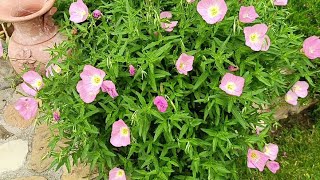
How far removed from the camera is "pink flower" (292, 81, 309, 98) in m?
2.68

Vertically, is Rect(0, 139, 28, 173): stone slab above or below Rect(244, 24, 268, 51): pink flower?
below

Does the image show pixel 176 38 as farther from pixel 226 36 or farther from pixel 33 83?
pixel 33 83

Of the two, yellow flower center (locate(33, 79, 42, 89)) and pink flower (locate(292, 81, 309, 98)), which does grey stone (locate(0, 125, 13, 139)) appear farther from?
pink flower (locate(292, 81, 309, 98))

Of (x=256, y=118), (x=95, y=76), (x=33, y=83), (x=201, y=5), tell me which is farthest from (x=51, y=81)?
(x=256, y=118)

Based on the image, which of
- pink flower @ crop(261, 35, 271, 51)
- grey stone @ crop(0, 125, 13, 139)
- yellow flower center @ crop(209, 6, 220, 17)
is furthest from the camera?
grey stone @ crop(0, 125, 13, 139)

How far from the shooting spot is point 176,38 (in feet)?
7.54

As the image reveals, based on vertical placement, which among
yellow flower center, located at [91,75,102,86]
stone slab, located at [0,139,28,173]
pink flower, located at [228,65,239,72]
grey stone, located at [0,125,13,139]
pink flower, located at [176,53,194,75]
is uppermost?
pink flower, located at [176,53,194,75]

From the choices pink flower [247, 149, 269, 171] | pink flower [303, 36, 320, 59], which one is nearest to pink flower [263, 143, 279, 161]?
pink flower [247, 149, 269, 171]

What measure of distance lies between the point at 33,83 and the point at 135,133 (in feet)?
1.86

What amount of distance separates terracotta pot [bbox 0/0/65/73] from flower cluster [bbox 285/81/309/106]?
133 cm

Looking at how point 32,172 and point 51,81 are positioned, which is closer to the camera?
point 51,81

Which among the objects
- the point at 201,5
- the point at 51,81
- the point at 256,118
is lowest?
the point at 256,118

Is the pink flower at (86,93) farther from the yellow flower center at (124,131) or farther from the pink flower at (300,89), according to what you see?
the pink flower at (300,89)

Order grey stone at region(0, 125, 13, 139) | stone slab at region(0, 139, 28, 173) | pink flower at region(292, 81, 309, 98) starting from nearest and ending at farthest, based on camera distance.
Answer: pink flower at region(292, 81, 309, 98)
stone slab at region(0, 139, 28, 173)
grey stone at region(0, 125, 13, 139)
